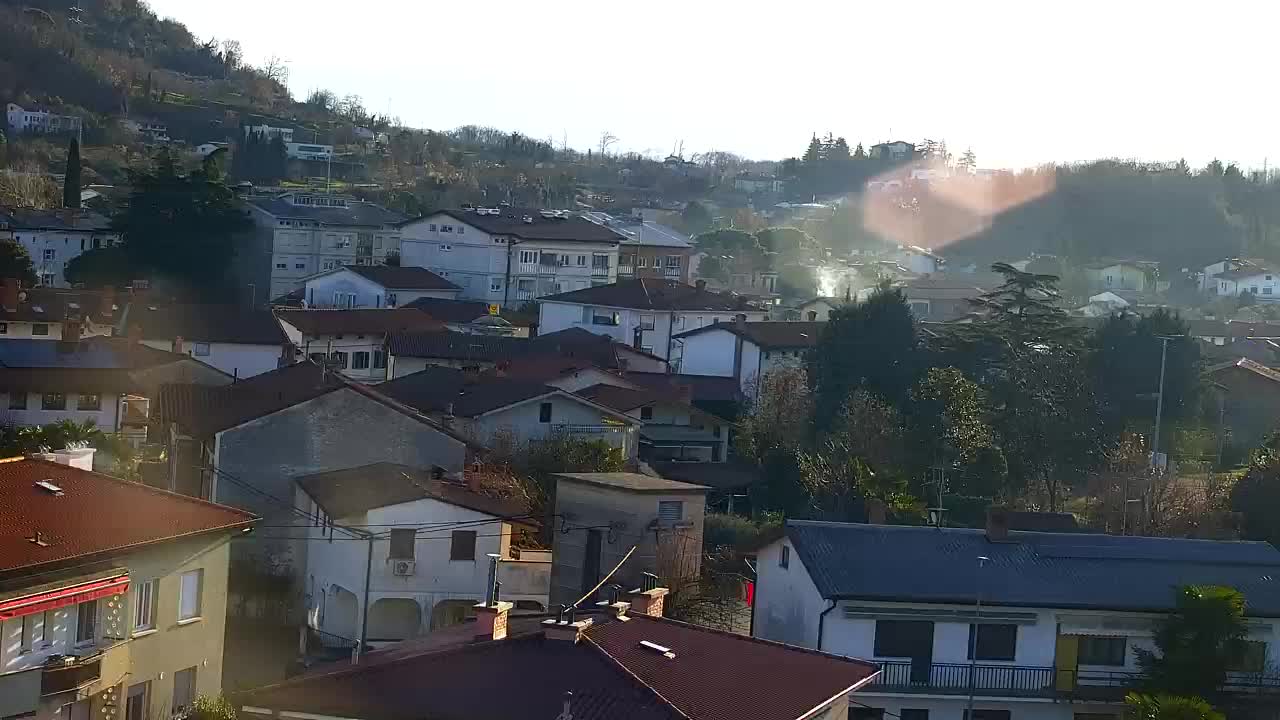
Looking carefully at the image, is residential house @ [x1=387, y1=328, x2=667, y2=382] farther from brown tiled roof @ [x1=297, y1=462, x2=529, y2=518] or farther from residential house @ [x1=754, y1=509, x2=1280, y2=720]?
residential house @ [x1=754, y1=509, x2=1280, y2=720]

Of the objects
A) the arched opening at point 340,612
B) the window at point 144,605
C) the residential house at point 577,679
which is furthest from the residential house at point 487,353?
the residential house at point 577,679

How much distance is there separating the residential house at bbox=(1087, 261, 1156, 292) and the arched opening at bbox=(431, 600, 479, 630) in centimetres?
6717

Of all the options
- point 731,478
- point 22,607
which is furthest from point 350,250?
point 22,607

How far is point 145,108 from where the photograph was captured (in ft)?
353

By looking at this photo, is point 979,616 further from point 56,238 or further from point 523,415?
point 56,238

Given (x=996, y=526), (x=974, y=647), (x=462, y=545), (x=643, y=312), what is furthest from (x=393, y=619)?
(x=643, y=312)

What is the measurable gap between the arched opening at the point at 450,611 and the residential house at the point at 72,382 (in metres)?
10.1

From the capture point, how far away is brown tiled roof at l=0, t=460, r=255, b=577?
1285 centimetres

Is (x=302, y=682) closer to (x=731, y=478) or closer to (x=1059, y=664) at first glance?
(x=1059, y=664)

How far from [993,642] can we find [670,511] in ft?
16.8

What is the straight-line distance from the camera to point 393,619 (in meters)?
21.8

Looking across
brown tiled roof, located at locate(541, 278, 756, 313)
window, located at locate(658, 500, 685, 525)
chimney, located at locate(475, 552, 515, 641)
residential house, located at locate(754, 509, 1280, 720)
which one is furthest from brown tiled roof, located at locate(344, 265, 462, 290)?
chimney, located at locate(475, 552, 515, 641)

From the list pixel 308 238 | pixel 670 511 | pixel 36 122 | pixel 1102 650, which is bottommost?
pixel 1102 650

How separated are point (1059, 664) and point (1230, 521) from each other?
26.4ft
